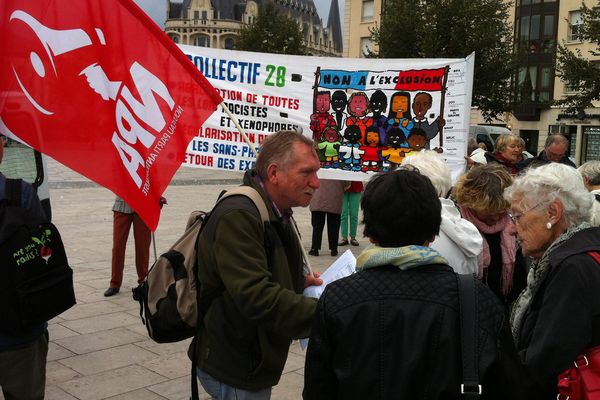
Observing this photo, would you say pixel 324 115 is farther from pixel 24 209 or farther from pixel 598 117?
pixel 598 117

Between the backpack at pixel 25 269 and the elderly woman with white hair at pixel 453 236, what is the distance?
1833 millimetres

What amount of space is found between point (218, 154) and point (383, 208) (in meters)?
3.48

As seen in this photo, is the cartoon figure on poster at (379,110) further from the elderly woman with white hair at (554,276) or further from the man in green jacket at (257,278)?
the man in green jacket at (257,278)

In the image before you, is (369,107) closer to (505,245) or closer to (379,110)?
(379,110)

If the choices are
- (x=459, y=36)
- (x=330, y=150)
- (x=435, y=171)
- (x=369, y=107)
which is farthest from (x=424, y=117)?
(x=459, y=36)

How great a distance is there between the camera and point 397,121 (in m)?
6.12

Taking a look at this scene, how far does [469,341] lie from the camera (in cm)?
170

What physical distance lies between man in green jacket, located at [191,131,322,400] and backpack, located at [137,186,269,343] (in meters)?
0.06

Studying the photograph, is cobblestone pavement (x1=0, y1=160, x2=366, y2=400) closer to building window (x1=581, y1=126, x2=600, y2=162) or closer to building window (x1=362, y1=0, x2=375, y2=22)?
building window (x1=581, y1=126, x2=600, y2=162)

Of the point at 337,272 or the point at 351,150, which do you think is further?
the point at 351,150

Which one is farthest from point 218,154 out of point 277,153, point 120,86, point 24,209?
point 277,153

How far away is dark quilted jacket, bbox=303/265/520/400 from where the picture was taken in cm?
173

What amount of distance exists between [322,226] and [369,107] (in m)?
3.92

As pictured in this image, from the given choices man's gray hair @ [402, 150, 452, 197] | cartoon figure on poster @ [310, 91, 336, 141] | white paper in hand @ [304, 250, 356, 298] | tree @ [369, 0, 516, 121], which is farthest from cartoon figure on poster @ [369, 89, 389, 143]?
tree @ [369, 0, 516, 121]
